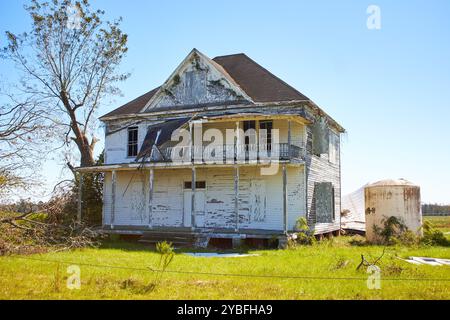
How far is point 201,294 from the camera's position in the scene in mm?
7953

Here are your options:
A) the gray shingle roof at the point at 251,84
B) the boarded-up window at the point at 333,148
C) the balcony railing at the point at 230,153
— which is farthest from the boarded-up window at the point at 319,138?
the boarded-up window at the point at 333,148

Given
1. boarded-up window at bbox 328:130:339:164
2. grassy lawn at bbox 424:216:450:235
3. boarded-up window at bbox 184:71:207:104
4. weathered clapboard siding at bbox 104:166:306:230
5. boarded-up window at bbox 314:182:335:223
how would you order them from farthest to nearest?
grassy lawn at bbox 424:216:450:235 → boarded-up window at bbox 328:130:339:164 → boarded-up window at bbox 184:71:207:104 → boarded-up window at bbox 314:182:335:223 → weathered clapboard siding at bbox 104:166:306:230

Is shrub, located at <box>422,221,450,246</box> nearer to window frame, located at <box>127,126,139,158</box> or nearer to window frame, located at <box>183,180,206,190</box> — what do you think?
window frame, located at <box>183,180,206,190</box>

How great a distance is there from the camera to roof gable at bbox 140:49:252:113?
67.6 feet

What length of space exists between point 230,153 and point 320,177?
16.0ft

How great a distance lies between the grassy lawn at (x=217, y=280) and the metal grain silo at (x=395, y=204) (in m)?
5.50

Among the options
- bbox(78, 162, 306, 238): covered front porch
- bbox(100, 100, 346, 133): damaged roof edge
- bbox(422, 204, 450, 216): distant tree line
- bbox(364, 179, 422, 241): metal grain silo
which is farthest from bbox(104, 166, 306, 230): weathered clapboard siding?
bbox(422, 204, 450, 216): distant tree line

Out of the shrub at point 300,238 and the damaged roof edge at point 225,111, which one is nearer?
the shrub at point 300,238

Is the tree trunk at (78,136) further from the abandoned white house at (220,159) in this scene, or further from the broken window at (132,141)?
the broken window at (132,141)

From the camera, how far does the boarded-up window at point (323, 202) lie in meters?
20.1

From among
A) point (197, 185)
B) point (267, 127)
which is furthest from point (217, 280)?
point (197, 185)

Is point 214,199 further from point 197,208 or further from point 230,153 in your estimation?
point 230,153

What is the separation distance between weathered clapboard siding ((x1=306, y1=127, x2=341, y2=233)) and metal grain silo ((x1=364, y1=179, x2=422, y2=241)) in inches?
95.1
